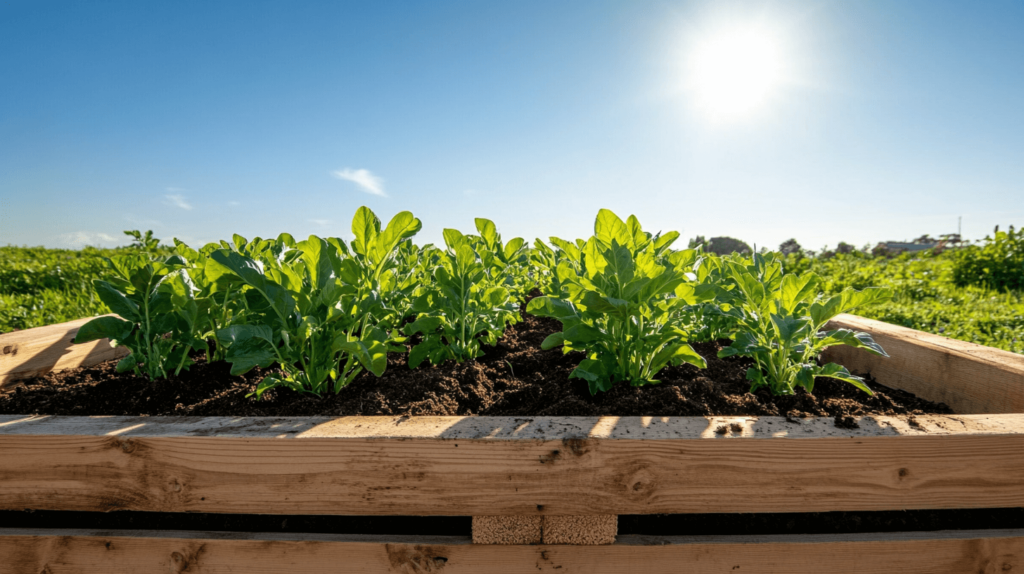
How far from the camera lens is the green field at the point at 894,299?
3.43m

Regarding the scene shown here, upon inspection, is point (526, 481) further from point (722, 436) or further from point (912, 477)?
point (912, 477)

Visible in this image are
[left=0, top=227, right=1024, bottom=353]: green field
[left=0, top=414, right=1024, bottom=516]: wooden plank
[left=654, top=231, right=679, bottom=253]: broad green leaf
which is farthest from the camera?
[left=0, top=227, right=1024, bottom=353]: green field

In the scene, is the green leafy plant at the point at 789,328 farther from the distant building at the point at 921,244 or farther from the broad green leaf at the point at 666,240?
the distant building at the point at 921,244

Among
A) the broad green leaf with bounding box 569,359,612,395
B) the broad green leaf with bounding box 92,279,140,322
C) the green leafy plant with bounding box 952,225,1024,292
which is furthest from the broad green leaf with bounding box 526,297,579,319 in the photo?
the green leafy plant with bounding box 952,225,1024,292

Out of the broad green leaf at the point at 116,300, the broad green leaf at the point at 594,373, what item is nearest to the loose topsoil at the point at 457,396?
the broad green leaf at the point at 594,373

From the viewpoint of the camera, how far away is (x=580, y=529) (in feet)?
4.29

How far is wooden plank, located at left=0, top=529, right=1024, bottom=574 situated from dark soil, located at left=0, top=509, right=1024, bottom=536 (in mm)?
82

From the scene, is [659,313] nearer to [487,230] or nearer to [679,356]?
[679,356]

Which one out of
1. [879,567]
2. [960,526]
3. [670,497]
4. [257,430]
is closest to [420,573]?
[257,430]

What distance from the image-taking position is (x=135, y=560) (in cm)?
140

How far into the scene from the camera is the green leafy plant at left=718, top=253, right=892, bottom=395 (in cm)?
157

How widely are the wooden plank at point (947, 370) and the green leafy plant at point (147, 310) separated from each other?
9.46ft

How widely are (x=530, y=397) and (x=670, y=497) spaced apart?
24.1 inches

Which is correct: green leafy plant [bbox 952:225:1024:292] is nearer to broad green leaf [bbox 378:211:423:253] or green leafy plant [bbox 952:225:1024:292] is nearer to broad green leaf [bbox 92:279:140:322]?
broad green leaf [bbox 378:211:423:253]
